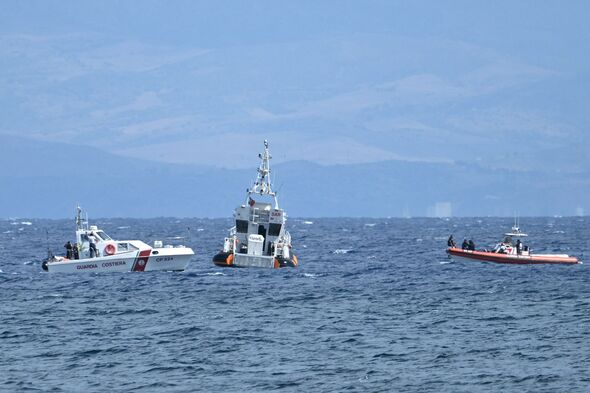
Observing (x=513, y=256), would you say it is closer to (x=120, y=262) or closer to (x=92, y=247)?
(x=120, y=262)

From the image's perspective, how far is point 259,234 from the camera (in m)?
84.1

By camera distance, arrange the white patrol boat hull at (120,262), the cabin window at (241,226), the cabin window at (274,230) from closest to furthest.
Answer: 1. the white patrol boat hull at (120,262)
2. the cabin window at (274,230)
3. the cabin window at (241,226)

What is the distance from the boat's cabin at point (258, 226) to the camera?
83250 millimetres

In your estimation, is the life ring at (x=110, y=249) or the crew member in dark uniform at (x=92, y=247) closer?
the crew member in dark uniform at (x=92, y=247)

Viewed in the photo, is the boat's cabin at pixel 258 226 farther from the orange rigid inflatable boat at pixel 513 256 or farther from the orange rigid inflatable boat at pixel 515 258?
the orange rigid inflatable boat at pixel 513 256

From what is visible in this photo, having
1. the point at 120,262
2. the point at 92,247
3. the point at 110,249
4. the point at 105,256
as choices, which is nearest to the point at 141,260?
the point at 120,262

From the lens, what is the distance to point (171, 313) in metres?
57.4

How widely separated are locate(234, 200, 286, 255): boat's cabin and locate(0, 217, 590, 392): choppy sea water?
330cm


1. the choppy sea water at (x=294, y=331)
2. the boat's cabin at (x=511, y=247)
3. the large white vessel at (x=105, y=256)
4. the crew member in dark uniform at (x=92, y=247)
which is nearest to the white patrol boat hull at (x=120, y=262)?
the large white vessel at (x=105, y=256)

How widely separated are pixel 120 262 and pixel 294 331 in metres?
28.0

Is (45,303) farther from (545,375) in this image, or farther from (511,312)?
(545,375)

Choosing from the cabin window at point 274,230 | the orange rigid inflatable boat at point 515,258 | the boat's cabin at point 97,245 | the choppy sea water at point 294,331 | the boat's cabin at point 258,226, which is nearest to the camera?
the choppy sea water at point 294,331

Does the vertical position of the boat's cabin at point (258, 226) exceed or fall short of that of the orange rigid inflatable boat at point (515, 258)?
it exceeds it

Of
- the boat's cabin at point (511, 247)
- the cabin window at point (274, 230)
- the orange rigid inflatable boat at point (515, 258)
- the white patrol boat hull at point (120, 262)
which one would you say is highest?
the cabin window at point (274, 230)
